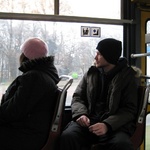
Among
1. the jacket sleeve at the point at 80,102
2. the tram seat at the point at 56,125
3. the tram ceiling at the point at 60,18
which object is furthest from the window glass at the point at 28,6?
the tram seat at the point at 56,125

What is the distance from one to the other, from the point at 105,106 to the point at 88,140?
1.16 ft

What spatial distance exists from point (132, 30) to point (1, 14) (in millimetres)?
1584

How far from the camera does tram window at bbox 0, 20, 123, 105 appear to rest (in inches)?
112

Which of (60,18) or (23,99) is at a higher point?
(60,18)

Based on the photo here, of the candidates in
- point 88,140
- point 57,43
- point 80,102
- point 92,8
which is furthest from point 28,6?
point 88,140

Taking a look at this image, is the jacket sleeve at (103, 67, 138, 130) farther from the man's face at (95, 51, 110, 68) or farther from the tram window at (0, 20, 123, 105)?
the tram window at (0, 20, 123, 105)

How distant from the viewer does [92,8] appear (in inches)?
124

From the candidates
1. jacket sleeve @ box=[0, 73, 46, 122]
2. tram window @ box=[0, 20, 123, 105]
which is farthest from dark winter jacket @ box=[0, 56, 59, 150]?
tram window @ box=[0, 20, 123, 105]

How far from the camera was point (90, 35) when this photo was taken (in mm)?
3127

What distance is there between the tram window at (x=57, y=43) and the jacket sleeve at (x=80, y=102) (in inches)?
19.1

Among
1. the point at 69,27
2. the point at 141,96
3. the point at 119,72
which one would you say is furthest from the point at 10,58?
the point at 141,96

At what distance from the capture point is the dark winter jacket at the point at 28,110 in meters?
2.06

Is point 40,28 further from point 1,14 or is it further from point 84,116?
point 84,116

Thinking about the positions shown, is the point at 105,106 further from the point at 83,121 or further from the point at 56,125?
the point at 56,125
